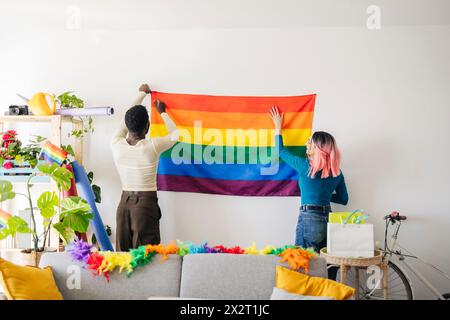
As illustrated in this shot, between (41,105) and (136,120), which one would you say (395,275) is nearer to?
(136,120)

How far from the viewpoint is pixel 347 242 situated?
3.05 m

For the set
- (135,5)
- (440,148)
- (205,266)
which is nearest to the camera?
(205,266)

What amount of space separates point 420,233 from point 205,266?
2157mm

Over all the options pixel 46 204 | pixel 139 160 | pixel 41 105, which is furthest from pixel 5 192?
pixel 139 160

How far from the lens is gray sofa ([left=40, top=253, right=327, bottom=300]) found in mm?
2439

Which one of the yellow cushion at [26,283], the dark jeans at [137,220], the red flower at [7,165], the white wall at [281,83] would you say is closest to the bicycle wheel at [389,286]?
the white wall at [281,83]

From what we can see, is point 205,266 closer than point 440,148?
Yes

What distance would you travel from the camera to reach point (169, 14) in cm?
344

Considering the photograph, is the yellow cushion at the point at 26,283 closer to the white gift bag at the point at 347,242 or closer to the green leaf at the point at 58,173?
the green leaf at the point at 58,173

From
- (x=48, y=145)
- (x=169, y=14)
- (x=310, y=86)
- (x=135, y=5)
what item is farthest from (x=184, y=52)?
(x=48, y=145)

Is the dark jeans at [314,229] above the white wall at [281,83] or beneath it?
beneath

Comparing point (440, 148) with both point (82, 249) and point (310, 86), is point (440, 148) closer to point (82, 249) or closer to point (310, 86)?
point (310, 86)

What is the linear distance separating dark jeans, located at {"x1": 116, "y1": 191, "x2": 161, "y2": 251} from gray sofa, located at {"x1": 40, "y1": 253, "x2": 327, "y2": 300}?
0.77 meters

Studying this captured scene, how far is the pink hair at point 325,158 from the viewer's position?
130 inches
